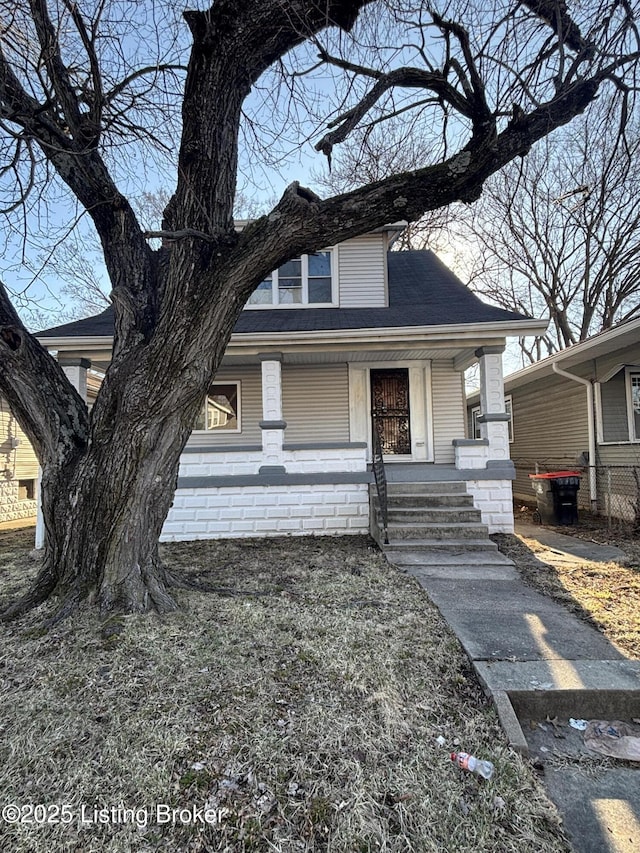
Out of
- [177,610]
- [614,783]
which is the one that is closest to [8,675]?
[177,610]

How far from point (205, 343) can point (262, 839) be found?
2.99m

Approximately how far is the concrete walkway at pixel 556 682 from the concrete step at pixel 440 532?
1.43 metres

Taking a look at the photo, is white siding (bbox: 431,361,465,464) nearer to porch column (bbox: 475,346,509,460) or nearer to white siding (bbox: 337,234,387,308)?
porch column (bbox: 475,346,509,460)

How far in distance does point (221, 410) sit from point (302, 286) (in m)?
2.91

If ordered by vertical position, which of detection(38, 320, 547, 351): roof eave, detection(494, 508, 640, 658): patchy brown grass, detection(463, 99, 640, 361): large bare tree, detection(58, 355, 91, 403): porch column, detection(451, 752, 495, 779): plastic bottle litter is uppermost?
detection(463, 99, 640, 361): large bare tree

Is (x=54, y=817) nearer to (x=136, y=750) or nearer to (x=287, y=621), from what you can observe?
(x=136, y=750)

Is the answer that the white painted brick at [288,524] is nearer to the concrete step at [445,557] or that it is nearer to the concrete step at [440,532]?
the concrete step at [440,532]

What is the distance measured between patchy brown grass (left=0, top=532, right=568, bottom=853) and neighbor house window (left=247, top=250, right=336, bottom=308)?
655cm

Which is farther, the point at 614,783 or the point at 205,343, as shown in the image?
the point at 205,343

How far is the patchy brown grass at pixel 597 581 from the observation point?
355 cm

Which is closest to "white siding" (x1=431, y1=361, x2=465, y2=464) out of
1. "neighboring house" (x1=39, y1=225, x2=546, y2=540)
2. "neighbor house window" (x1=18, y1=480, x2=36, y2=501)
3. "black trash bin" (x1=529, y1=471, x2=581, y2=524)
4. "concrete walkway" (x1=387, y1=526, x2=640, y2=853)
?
"neighboring house" (x1=39, y1=225, x2=546, y2=540)

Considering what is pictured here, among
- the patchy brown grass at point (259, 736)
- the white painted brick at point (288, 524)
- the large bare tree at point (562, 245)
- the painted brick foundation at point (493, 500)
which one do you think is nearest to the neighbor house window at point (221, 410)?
the white painted brick at point (288, 524)

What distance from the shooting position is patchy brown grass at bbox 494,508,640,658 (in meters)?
3.55

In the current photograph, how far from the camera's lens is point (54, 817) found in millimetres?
1747
